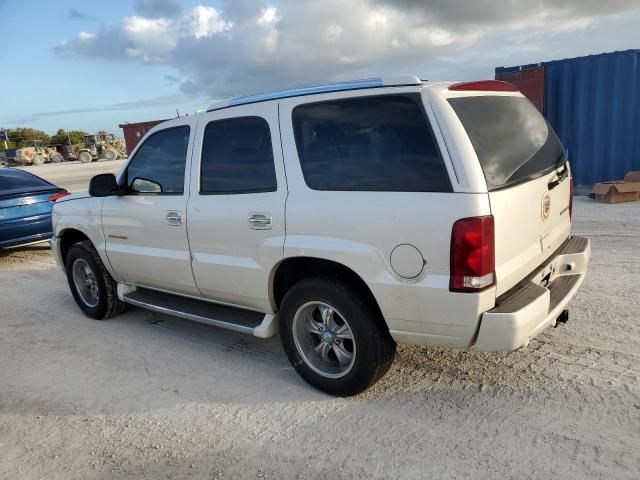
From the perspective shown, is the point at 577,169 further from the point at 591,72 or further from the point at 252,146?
the point at 252,146

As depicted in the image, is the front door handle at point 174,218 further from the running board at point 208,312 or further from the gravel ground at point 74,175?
the gravel ground at point 74,175

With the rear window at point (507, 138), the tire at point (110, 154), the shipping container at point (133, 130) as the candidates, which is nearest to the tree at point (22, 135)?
the tire at point (110, 154)

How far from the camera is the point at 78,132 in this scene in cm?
6806

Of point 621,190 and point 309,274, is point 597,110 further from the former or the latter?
point 309,274

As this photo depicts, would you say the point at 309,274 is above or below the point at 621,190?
above

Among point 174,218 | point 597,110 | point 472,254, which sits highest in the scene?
point 597,110

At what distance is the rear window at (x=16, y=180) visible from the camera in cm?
834

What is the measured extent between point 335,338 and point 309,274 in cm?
46

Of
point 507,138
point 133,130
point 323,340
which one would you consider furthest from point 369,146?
point 133,130

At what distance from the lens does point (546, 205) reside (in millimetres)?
3270

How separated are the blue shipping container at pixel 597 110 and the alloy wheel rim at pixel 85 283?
8.60 metres

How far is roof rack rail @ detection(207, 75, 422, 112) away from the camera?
119 inches

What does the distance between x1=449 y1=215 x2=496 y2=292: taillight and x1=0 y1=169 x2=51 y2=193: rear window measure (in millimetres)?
7980

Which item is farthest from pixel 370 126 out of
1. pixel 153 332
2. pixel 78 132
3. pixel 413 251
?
pixel 78 132
